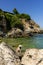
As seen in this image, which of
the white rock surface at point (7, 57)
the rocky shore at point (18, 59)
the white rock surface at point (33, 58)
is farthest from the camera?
the white rock surface at point (33, 58)

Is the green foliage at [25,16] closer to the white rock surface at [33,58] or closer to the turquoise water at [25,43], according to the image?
the turquoise water at [25,43]

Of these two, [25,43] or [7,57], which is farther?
[25,43]

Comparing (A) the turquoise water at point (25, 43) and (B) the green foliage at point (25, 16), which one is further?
(B) the green foliage at point (25, 16)

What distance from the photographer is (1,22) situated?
7956 centimetres

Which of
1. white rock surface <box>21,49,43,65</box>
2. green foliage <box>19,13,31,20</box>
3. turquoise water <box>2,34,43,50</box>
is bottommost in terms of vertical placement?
turquoise water <box>2,34,43,50</box>

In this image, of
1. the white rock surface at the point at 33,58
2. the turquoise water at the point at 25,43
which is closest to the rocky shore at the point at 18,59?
the white rock surface at the point at 33,58

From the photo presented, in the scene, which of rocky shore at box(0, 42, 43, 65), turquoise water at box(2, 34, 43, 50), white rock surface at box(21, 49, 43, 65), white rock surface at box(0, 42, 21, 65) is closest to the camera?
white rock surface at box(0, 42, 21, 65)

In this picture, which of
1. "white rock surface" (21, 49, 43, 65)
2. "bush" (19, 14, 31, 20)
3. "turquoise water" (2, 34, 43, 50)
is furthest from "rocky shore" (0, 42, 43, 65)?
"bush" (19, 14, 31, 20)

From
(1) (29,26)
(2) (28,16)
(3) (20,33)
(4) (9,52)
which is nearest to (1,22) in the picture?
(3) (20,33)

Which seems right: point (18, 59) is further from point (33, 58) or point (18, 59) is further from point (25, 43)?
point (25, 43)

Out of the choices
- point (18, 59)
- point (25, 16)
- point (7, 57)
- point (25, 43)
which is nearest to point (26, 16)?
point (25, 16)

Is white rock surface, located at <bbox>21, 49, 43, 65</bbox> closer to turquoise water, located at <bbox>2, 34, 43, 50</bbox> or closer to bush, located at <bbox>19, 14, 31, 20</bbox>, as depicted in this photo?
turquoise water, located at <bbox>2, 34, 43, 50</bbox>

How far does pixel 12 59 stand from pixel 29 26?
303 feet

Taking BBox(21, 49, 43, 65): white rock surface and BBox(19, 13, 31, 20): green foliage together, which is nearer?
BBox(21, 49, 43, 65): white rock surface
